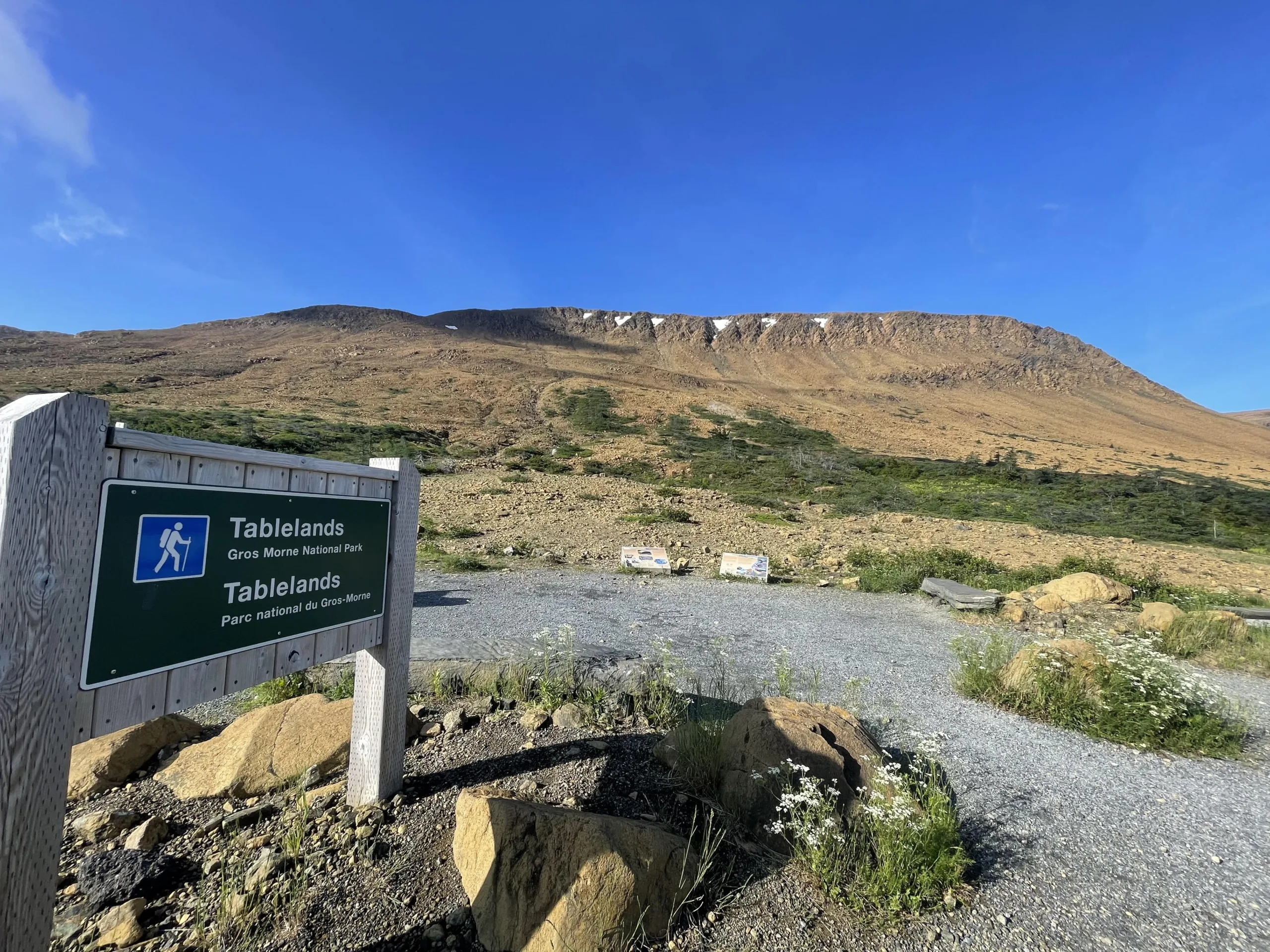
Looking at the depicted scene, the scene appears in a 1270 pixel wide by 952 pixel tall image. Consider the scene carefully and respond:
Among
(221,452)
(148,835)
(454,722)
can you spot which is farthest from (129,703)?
(454,722)

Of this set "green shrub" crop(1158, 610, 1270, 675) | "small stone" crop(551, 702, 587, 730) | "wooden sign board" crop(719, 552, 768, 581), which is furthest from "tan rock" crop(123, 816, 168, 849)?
"wooden sign board" crop(719, 552, 768, 581)

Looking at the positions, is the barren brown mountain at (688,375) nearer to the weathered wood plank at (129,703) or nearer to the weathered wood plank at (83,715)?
the weathered wood plank at (129,703)

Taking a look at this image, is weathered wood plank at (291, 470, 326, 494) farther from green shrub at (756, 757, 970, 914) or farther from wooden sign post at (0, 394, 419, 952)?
green shrub at (756, 757, 970, 914)

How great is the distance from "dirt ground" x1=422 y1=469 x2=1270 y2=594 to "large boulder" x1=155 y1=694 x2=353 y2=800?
783 centimetres

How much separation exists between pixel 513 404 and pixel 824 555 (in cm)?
3572

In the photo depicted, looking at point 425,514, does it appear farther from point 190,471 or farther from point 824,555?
point 190,471

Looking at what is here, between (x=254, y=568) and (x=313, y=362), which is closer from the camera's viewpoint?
(x=254, y=568)

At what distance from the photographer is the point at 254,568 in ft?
6.84

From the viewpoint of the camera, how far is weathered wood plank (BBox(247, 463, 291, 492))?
210 centimetres

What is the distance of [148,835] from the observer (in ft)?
8.35

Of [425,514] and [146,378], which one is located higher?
[146,378]

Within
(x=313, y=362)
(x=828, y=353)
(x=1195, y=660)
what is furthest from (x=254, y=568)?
(x=828, y=353)

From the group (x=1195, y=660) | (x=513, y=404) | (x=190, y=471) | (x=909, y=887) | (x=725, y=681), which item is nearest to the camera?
(x=190, y=471)

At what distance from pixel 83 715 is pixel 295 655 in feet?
2.46
